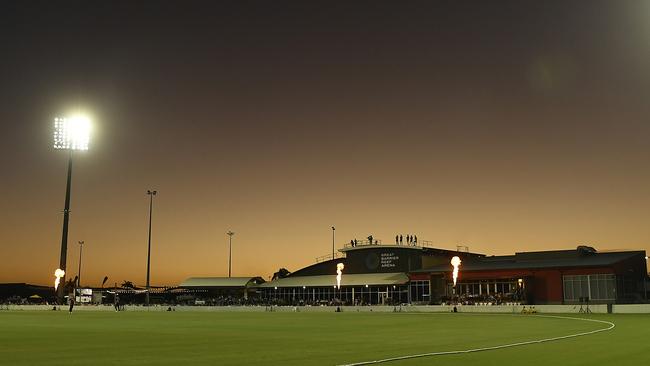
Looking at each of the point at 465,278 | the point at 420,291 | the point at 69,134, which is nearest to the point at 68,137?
the point at 69,134

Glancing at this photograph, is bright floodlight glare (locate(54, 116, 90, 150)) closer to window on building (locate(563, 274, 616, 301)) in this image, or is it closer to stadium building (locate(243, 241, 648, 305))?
stadium building (locate(243, 241, 648, 305))

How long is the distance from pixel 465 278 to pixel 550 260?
12025mm

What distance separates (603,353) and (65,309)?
85.6m

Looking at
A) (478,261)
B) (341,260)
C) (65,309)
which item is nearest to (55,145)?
(65,309)

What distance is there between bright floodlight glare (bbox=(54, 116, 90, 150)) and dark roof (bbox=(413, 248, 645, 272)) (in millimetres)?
53893

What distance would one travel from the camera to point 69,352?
22375 mm

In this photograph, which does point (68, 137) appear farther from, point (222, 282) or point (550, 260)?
point (550, 260)

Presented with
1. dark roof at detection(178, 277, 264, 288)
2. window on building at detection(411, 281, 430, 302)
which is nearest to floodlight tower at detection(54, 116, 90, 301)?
dark roof at detection(178, 277, 264, 288)

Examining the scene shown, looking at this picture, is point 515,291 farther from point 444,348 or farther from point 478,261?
point 444,348

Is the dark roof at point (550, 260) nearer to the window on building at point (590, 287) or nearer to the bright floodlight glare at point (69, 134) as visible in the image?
the window on building at point (590, 287)

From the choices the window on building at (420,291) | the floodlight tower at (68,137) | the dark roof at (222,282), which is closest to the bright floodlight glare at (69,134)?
the floodlight tower at (68,137)

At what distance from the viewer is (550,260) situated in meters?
91.4

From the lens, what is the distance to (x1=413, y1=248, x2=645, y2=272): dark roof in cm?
8619

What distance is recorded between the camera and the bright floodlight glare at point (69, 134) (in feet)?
309
